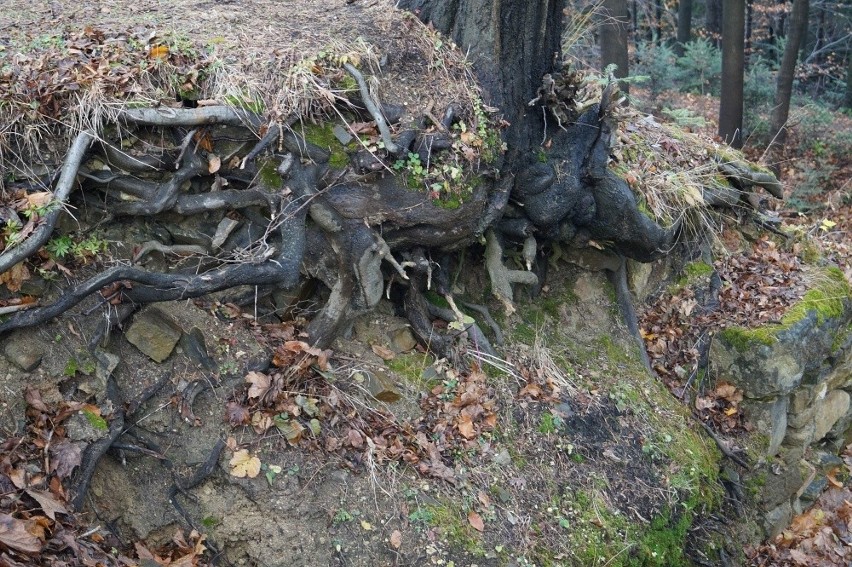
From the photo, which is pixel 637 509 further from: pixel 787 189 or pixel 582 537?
pixel 787 189

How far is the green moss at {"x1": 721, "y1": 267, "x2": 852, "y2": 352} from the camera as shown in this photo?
7.12 meters

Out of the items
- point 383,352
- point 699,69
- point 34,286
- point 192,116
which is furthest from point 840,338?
point 699,69

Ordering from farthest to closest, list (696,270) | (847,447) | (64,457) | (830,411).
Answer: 1. (847,447)
2. (830,411)
3. (696,270)
4. (64,457)

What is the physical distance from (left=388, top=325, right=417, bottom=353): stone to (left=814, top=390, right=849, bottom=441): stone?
189 inches

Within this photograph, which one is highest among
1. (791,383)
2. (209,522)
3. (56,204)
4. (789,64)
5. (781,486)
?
(56,204)

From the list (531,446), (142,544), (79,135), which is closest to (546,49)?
(531,446)

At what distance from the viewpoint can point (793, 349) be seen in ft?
23.4

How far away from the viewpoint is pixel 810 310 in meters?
7.43

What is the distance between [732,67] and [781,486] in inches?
317

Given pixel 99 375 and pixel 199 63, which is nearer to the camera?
pixel 99 375

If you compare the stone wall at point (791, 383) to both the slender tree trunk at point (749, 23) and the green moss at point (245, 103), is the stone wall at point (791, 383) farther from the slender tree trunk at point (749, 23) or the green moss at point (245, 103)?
the slender tree trunk at point (749, 23)

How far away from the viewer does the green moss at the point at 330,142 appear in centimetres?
529

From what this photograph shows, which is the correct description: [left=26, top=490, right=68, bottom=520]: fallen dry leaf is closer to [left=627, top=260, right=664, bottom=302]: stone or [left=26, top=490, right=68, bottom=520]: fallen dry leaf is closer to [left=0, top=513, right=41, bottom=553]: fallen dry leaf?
[left=0, top=513, right=41, bottom=553]: fallen dry leaf

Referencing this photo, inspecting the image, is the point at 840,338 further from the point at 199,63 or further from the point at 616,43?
the point at 199,63
